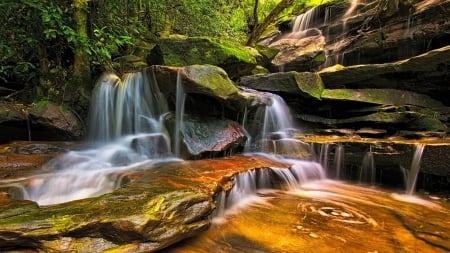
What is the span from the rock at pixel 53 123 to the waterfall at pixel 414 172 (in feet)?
18.9

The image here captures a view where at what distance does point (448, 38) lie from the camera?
7.51 metres

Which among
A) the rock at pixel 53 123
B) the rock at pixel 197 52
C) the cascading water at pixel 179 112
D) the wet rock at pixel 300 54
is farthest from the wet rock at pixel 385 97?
the rock at pixel 53 123

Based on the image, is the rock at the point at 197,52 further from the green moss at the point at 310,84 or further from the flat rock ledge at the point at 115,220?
the flat rock ledge at the point at 115,220

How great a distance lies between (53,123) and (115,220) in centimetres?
418

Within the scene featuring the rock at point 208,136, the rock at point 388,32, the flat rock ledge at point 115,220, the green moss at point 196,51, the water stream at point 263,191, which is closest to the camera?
the flat rock ledge at point 115,220

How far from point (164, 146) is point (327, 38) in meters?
7.25

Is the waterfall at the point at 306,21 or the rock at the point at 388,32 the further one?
the waterfall at the point at 306,21

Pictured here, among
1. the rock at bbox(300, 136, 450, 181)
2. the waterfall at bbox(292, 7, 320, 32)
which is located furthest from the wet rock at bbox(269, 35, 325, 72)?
the rock at bbox(300, 136, 450, 181)

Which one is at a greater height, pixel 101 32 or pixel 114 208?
pixel 101 32

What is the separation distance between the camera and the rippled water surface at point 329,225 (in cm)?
303

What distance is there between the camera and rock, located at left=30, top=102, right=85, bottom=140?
19.8 feet

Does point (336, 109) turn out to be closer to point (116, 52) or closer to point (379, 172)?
point (379, 172)

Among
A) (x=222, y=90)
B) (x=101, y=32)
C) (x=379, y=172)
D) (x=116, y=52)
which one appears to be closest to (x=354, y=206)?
(x=379, y=172)

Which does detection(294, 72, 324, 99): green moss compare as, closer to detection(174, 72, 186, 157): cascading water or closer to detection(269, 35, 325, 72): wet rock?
detection(269, 35, 325, 72): wet rock
